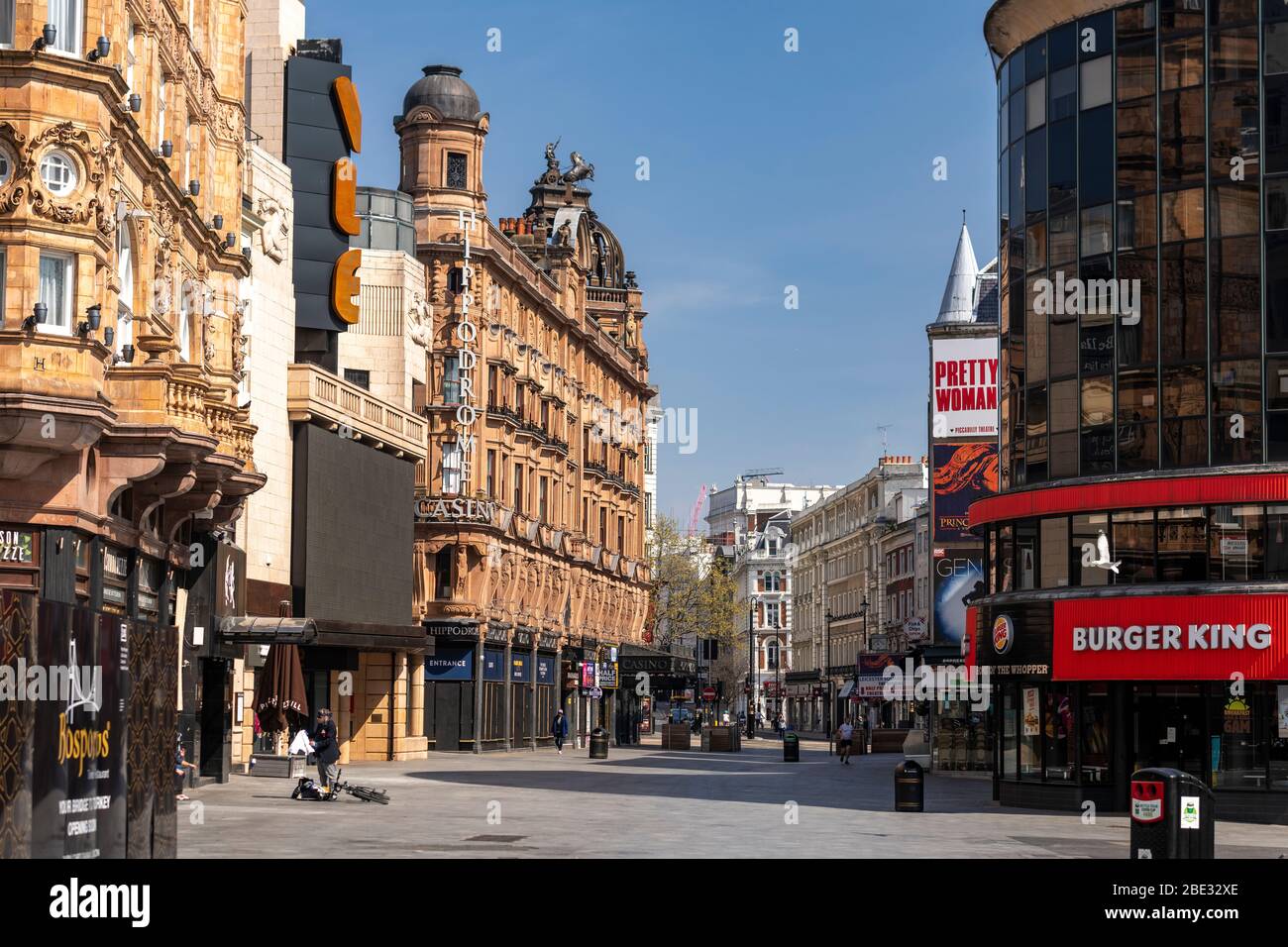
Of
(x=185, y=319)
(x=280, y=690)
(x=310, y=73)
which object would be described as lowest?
(x=280, y=690)

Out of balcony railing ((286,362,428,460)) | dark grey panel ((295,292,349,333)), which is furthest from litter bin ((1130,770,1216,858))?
dark grey panel ((295,292,349,333))

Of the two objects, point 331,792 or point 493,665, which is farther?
point 493,665

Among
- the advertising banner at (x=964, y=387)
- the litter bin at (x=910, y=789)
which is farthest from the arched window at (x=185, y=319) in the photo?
the advertising banner at (x=964, y=387)

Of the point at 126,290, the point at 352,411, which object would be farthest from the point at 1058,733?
the point at 352,411

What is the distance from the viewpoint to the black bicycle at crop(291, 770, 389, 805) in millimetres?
34438

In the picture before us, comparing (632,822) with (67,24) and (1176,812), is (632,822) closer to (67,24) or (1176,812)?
(1176,812)

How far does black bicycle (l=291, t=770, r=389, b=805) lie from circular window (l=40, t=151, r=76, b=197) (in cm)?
1288

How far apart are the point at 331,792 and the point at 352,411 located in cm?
2292

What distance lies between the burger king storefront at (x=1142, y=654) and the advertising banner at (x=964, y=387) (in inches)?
893

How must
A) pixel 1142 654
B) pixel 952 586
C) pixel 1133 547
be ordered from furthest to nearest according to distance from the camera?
pixel 952 586
pixel 1133 547
pixel 1142 654

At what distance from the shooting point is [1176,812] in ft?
68.6

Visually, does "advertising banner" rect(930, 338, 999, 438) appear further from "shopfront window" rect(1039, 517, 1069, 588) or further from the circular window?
the circular window

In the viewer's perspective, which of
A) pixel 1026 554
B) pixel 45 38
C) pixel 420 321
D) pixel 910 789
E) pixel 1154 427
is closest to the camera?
pixel 45 38

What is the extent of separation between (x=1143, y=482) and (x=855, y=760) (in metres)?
37.5
